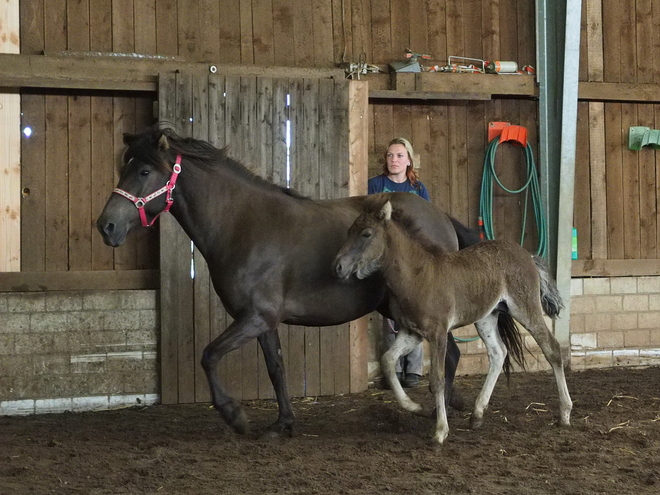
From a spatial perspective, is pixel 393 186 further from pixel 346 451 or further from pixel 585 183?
pixel 346 451

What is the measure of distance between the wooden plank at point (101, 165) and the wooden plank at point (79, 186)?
35mm

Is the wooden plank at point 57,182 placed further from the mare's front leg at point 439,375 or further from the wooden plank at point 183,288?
the mare's front leg at point 439,375

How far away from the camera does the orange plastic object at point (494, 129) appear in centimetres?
742

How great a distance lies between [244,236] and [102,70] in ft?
7.71

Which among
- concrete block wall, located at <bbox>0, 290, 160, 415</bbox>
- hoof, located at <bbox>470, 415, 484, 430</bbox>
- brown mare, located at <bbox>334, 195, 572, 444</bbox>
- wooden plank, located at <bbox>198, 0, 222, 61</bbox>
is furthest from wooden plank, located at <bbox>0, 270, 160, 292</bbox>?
hoof, located at <bbox>470, 415, 484, 430</bbox>

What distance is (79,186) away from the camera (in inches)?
254

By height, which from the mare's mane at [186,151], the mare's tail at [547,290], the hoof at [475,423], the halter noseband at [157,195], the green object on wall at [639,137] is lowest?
the hoof at [475,423]

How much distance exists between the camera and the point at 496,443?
4.56 metres

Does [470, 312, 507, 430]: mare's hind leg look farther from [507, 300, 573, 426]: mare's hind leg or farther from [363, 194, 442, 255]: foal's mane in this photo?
[363, 194, 442, 255]: foal's mane

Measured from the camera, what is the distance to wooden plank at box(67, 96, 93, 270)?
6426mm

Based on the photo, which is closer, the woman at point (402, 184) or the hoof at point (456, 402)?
the hoof at point (456, 402)

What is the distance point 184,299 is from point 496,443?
2831mm

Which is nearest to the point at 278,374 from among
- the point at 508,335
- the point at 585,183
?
the point at 508,335

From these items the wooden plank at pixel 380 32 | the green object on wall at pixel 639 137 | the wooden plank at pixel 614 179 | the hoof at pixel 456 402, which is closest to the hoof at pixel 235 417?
the hoof at pixel 456 402
